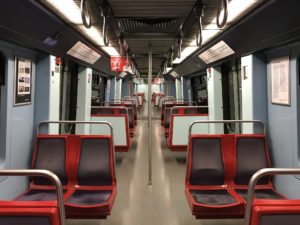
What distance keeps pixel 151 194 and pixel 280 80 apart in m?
2.23

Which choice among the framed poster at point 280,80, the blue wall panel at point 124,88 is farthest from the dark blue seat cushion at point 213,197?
the blue wall panel at point 124,88

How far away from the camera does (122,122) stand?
220 inches

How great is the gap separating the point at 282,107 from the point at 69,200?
2.55 metres

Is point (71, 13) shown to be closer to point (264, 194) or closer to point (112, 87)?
point (264, 194)

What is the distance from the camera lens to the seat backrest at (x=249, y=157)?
3.20 meters

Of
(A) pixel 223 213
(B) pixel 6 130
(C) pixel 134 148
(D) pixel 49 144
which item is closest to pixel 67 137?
(D) pixel 49 144

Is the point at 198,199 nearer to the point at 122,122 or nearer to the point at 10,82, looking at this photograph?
the point at 10,82

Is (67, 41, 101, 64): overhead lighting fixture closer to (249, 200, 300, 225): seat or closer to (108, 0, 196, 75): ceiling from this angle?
(108, 0, 196, 75): ceiling

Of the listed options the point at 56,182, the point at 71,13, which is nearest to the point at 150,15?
the point at 71,13

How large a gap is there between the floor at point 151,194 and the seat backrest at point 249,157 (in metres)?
0.51

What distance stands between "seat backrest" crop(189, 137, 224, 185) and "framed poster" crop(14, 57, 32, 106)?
2.01 meters

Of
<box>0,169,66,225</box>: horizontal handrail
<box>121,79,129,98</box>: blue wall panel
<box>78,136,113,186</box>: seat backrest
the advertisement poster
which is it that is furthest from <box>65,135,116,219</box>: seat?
<box>121,79,129,98</box>: blue wall panel

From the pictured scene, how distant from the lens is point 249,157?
3236 mm

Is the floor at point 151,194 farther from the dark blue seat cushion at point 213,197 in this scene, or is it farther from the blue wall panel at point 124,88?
the blue wall panel at point 124,88
